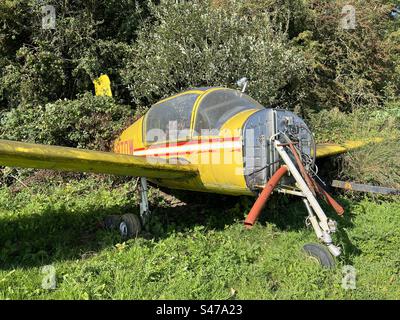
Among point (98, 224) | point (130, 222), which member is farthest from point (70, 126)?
point (130, 222)

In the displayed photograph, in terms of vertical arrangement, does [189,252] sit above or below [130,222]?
below

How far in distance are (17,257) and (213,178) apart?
2512 mm

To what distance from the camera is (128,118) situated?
855cm

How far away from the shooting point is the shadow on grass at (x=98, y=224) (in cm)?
473

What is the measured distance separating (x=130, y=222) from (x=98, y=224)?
2.28ft

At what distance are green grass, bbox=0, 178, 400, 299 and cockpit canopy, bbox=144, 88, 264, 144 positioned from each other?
1.31 metres

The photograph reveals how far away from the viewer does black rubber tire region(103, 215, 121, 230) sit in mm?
5516

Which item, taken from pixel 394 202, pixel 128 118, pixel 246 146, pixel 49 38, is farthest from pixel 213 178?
pixel 49 38

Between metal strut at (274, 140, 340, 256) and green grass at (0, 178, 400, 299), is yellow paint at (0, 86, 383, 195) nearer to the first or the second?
metal strut at (274, 140, 340, 256)

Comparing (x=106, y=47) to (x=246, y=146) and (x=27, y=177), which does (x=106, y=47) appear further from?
(x=246, y=146)

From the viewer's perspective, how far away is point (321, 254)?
4238mm

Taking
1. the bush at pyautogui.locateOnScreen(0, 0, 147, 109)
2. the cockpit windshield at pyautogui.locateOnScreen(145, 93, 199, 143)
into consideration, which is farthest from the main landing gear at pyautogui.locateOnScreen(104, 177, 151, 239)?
the bush at pyautogui.locateOnScreen(0, 0, 147, 109)

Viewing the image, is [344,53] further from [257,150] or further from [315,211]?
[315,211]

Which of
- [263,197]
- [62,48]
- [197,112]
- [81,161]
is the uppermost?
[62,48]
